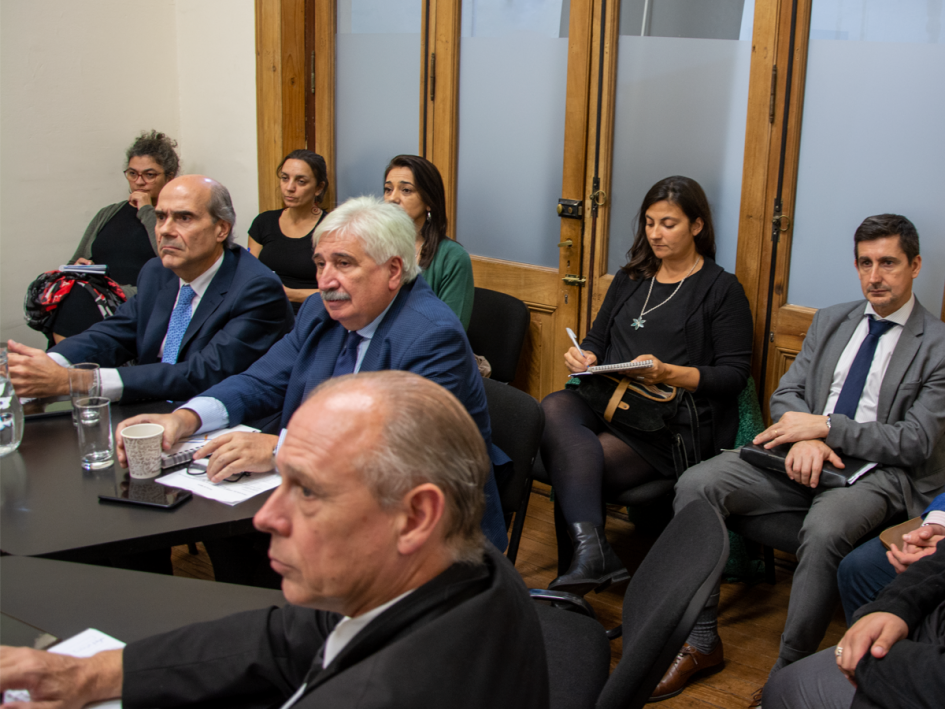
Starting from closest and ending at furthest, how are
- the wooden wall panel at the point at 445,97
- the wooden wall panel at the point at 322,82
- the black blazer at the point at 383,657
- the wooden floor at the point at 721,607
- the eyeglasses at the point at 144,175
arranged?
1. the black blazer at the point at 383,657
2. the wooden floor at the point at 721,607
3. the wooden wall panel at the point at 445,97
4. the wooden wall panel at the point at 322,82
5. the eyeglasses at the point at 144,175

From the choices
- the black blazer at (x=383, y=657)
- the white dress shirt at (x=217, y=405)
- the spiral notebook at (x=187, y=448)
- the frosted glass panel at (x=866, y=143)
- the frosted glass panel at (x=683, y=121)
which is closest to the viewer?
the black blazer at (x=383, y=657)

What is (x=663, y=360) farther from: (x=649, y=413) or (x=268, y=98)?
(x=268, y=98)

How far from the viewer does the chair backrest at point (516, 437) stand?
2322mm

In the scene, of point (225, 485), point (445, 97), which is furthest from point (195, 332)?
point (445, 97)

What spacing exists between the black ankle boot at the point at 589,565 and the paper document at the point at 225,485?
1.08 m

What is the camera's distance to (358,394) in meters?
1.03

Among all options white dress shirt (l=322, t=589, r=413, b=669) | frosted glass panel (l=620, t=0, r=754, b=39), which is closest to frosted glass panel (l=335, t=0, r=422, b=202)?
frosted glass panel (l=620, t=0, r=754, b=39)

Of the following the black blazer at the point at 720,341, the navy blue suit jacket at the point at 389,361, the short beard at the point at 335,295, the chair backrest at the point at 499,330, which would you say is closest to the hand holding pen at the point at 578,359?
the black blazer at the point at 720,341

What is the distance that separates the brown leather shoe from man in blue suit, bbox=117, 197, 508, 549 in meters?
0.62

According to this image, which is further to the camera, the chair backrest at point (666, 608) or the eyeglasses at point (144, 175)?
the eyeglasses at point (144, 175)

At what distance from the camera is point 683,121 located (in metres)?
3.22

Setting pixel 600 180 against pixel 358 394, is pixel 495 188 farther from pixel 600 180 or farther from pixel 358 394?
pixel 358 394

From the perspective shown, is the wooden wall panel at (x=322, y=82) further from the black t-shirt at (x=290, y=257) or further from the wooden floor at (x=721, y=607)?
the wooden floor at (x=721, y=607)

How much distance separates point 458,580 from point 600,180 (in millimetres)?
2684
